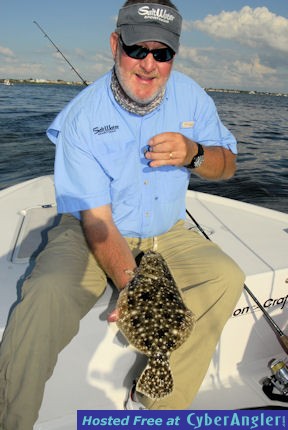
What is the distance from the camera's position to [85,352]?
8.57ft

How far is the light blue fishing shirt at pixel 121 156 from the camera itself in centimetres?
276

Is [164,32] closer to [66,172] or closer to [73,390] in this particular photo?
[66,172]

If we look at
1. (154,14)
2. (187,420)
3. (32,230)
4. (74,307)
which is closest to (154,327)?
(74,307)

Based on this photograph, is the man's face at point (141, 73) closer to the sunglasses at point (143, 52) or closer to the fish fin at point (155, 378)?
the sunglasses at point (143, 52)

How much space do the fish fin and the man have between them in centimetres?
29

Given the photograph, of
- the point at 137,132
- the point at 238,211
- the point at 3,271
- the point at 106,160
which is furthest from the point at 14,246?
the point at 238,211

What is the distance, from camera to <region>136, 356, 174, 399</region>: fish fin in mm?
2188

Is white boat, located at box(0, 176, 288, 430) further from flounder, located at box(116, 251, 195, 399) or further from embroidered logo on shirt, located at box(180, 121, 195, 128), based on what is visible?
embroidered logo on shirt, located at box(180, 121, 195, 128)

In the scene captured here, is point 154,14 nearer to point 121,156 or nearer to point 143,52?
point 143,52

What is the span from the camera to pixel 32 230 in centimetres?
366

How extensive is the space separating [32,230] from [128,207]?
127 centimetres

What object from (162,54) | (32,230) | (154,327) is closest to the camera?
(154,327)

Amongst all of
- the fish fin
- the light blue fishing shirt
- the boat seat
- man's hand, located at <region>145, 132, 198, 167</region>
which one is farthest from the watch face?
the boat seat

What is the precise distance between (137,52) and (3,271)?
2.04 meters
